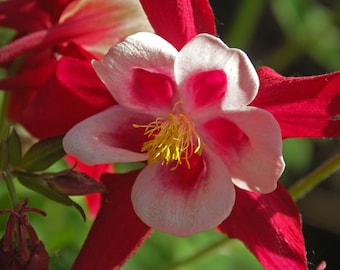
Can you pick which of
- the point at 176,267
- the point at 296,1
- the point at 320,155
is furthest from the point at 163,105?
the point at 320,155

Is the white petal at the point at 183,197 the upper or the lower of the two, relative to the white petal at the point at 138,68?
lower

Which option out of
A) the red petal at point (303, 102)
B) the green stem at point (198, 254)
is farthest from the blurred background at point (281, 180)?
the red petal at point (303, 102)

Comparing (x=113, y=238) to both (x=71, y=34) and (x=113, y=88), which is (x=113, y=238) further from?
(x=71, y=34)

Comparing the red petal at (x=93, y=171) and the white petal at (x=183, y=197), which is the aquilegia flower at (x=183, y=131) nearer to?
the white petal at (x=183, y=197)

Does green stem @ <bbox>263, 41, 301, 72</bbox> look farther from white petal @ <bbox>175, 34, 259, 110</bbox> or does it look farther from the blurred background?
white petal @ <bbox>175, 34, 259, 110</bbox>

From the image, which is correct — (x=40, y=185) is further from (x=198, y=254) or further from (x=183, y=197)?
(x=198, y=254)

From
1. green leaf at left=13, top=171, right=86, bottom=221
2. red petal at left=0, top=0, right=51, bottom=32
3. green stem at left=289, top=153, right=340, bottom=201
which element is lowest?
green stem at left=289, top=153, right=340, bottom=201

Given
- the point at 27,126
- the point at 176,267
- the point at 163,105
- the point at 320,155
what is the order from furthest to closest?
the point at 320,155
the point at 176,267
the point at 27,126
the point at 163,105

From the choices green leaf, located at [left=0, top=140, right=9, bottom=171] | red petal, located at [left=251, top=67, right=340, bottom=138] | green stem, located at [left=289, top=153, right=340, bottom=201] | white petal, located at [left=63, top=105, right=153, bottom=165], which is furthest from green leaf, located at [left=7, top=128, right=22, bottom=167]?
green stem, located at [left=289, top=153, right=340, bottom=201]
